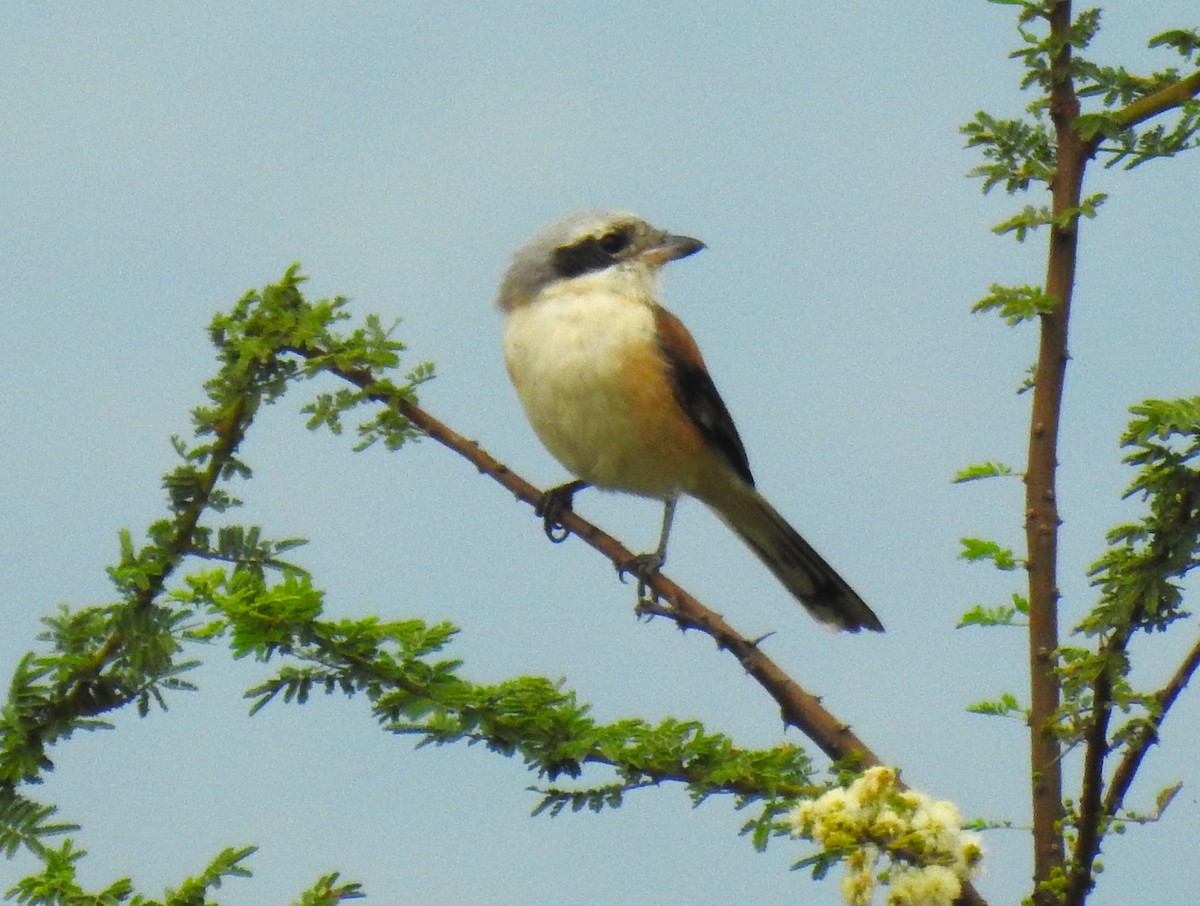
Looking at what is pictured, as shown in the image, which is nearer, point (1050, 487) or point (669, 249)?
point (1050, 487)

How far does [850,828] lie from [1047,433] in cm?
67

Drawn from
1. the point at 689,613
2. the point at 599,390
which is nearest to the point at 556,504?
the point at 599,390

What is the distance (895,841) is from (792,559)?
12.2ft

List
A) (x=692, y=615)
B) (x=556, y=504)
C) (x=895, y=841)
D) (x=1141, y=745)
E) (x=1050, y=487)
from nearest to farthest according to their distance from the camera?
(x=895, y=841) → (x=1141, y=745) → (x=1050, y=487) → (x=692, y=615) → (x=556, y=504)

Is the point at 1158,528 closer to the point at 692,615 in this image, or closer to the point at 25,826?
the point at 692,615

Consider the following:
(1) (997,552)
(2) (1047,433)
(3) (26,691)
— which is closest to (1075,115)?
(2) (1047,433)

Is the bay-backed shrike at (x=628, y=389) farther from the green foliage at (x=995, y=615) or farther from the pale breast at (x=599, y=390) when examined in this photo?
the green foliage at (x=995, y=615)

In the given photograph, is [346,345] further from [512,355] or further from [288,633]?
[512,355]

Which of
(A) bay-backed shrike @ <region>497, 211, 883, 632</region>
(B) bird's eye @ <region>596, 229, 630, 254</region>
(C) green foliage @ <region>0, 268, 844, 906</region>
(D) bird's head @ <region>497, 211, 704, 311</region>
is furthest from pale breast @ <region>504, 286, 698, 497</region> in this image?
(C) green foliage @ <region>0, 268, 844, 906</region>

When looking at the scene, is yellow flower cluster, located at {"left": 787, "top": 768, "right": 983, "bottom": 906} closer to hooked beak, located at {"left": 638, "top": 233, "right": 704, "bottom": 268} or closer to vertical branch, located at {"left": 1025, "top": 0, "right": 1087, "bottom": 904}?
vertical branch, located at {"left": 1025, "top": 0, "right": 1087, "bottom": 904}

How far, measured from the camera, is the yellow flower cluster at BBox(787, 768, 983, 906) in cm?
183

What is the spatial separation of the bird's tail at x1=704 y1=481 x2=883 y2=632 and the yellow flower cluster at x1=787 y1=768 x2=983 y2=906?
3375mm

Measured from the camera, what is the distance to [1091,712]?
77.3 inches

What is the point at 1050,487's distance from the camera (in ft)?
6.98
